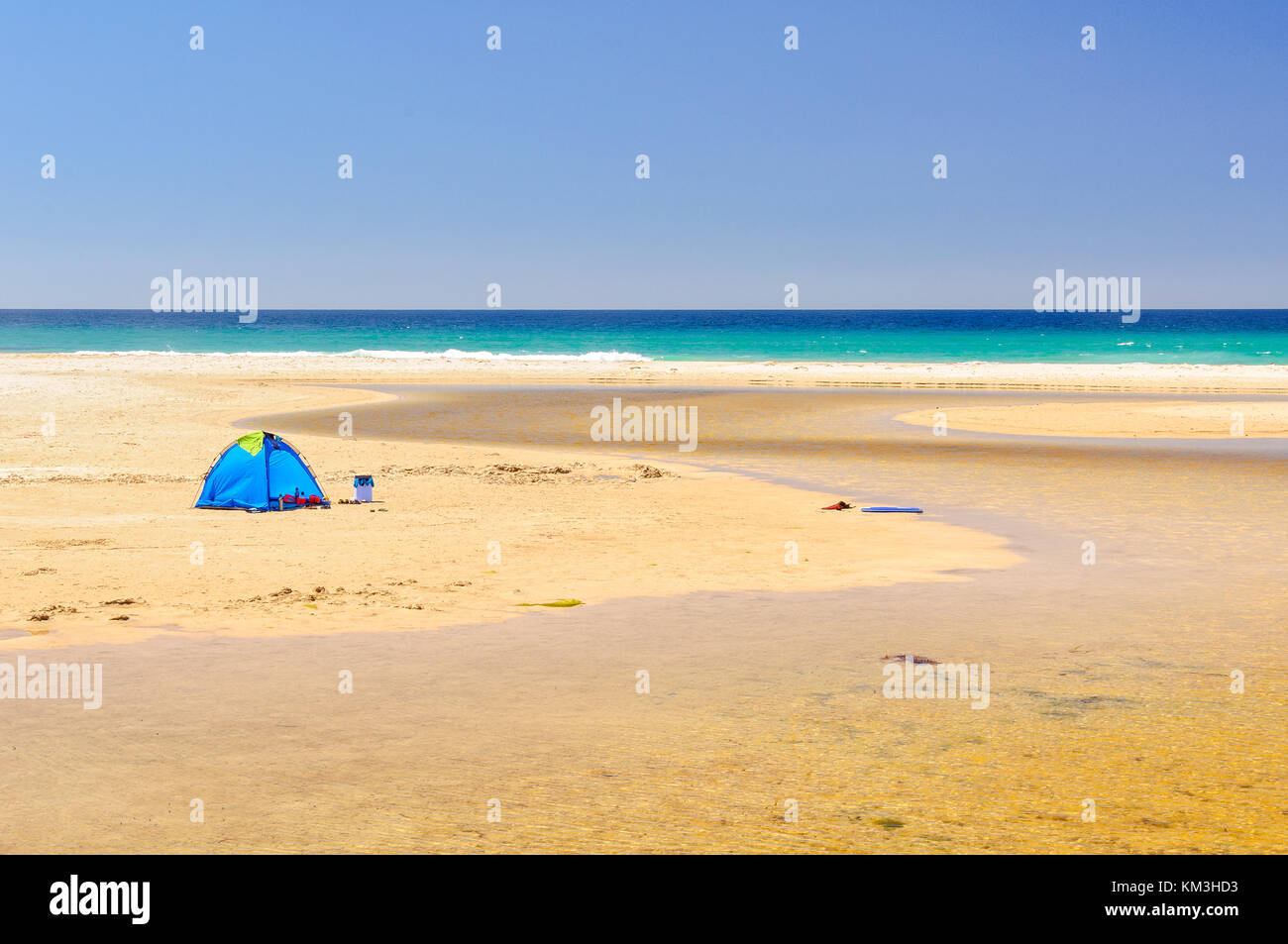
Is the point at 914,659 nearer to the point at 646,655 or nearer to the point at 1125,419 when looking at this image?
the point at 646,655

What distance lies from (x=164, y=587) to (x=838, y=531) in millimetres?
9178

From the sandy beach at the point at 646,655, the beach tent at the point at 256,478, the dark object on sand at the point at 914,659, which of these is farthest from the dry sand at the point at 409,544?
the dark object on sand at the point at 914,659

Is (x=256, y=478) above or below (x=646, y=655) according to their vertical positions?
above

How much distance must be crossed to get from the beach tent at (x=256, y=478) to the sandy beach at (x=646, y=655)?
50cm

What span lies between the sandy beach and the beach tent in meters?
0.50

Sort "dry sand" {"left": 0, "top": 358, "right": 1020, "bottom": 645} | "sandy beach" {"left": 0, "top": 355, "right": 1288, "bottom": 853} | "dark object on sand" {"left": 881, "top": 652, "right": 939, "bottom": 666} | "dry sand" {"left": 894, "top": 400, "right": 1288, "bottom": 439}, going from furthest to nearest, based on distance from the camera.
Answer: "dry sand" {"left": 894, "top": 400, "right": 1288, "bottom": 439} < "dry sand" {"left": 0, "top": 358, "right": 1020, "bottom": 645} < "dark object on sand" {"left": 881, "top": 652, "right": 939, "bottom": 666} < "sandy beach" {"left": 0, "top": 355, "right": 1288, "bottom": 853}

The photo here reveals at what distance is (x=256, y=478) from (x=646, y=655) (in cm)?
1062

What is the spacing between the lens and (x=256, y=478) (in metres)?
19.2

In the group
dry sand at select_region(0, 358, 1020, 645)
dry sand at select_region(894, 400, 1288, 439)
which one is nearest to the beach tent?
dry sand at select_region(0, 358, 1020, 645)

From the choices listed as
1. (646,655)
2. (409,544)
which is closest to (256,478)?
(409,544)

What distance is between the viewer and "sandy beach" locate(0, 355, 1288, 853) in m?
7.06

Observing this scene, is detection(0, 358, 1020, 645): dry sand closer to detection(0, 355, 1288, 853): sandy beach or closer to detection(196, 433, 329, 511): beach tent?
detection(0, 355, 1288, 853): sandy beach
